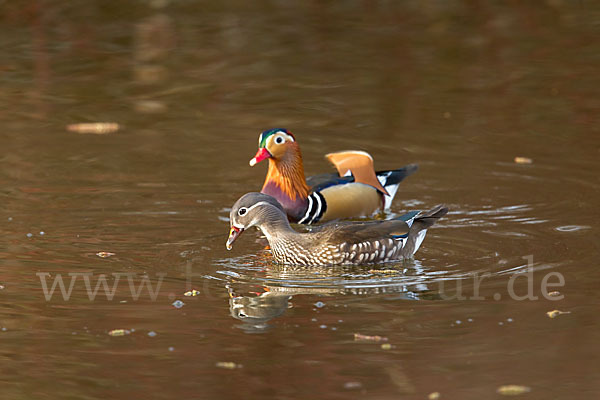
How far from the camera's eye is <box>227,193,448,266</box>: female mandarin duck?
26.1 ft

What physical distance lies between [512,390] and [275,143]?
201 inches

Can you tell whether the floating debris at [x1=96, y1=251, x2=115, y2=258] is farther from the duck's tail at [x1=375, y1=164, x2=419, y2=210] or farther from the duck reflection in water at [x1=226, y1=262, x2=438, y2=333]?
the duck's tail at [x1=375, y1=164, x2=419, y2=210]

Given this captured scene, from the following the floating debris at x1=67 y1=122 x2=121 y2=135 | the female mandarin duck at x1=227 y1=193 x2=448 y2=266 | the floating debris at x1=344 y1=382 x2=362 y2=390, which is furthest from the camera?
the floating debris at x1=67 y1=122 x2=121 y2=135

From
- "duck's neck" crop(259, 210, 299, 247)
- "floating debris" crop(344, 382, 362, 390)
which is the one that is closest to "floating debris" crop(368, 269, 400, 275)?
"duck's neck" crop(259, 210, 299, 247)

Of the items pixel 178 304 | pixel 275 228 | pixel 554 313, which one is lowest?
pixel 554 313

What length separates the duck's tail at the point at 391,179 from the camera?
1034 cm

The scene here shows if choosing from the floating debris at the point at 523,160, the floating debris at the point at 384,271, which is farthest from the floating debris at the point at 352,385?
the floating debris at the point at 523,160

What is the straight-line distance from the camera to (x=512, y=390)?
543cm

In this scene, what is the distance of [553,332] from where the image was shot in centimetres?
638

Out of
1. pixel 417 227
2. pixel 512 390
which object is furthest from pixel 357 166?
pixel 512 390

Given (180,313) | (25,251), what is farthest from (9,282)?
(180,313)

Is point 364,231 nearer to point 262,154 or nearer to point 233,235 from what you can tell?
point 233,235

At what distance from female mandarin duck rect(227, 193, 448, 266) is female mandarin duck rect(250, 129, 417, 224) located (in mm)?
1755

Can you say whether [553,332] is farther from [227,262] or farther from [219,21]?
[219,21]
